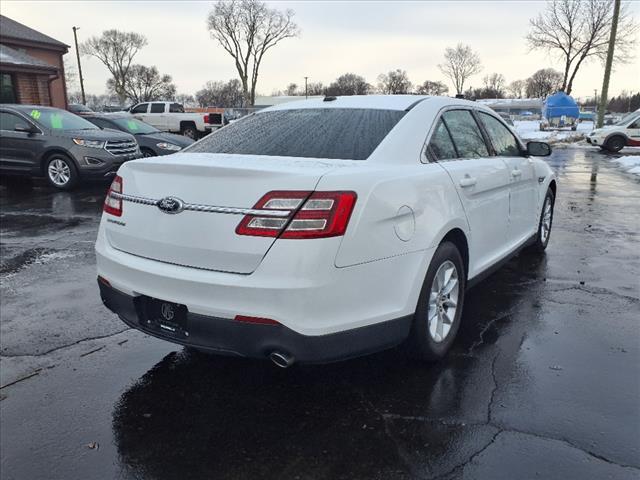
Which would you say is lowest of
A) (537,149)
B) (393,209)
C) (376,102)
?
(393,209)

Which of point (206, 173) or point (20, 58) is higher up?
point (20, 58)

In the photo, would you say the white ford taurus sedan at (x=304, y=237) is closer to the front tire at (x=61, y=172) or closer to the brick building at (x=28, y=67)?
the front tire at (x=61, y=172)

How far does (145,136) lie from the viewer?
13.9 metres

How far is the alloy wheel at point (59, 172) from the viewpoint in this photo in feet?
36.0

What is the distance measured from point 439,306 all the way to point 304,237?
129cm

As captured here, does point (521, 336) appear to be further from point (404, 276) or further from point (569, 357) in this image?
point (404, 276)

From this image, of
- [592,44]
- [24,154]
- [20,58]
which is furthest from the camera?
[592,44]

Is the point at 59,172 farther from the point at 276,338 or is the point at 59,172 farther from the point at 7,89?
the point at 7,89

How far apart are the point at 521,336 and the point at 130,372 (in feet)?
8.69

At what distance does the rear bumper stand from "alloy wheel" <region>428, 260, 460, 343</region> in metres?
0.42

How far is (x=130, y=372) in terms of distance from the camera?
3.39 m

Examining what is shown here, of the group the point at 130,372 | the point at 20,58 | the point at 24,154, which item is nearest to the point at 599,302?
the point at 130,372

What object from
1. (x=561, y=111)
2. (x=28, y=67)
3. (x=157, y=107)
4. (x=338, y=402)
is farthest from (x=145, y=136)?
(x=561, y=111)

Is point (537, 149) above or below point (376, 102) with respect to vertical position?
below
